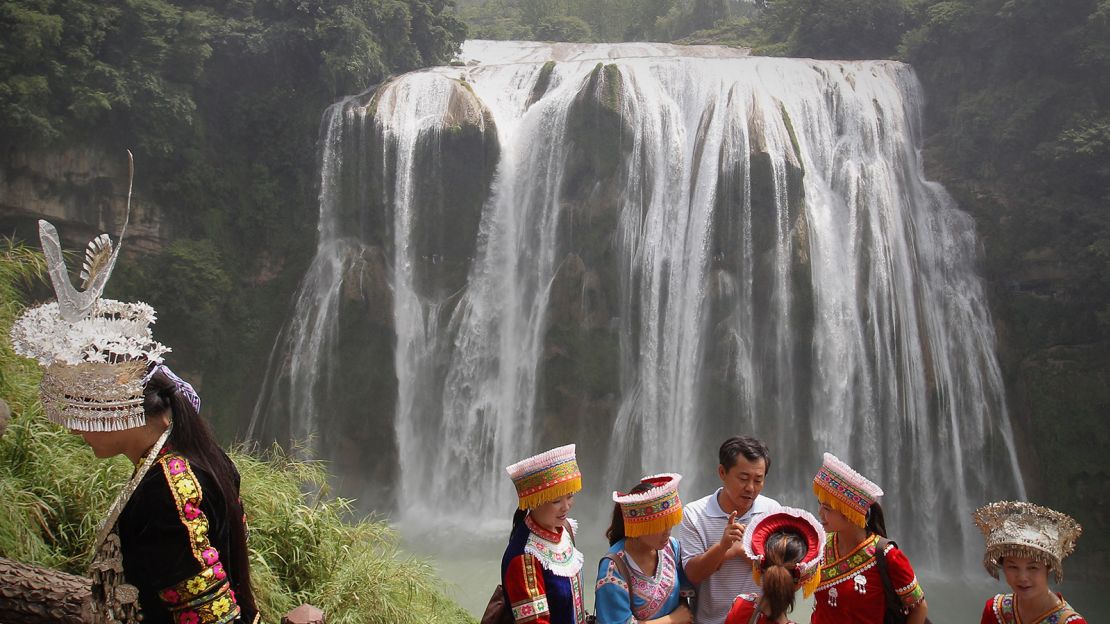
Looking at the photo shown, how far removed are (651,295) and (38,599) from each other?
10321mm

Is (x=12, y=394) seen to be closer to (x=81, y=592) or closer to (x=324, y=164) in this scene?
(x=81, y=592)

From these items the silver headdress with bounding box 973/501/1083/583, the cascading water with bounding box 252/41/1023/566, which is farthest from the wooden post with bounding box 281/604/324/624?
the cascading water with bounding box 252/41/1023/566

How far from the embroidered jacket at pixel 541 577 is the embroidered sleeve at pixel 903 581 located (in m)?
1.19

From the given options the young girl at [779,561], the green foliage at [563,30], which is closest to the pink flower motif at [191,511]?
the young girl at [779,561]

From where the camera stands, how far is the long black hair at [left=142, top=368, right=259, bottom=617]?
2.54m

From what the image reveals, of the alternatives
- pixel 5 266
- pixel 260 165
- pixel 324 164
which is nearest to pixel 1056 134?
pixel 324 164

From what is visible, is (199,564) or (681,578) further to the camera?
(681,578)

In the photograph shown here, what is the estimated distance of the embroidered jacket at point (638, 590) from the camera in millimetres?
3113

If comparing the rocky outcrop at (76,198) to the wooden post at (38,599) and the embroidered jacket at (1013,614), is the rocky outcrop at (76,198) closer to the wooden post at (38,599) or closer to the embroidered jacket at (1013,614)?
the wooden post at (38,599)

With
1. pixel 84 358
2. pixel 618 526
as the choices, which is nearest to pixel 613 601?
pixel 618 526

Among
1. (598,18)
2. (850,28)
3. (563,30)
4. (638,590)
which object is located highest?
(598,18)

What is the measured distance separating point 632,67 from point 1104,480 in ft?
31.2

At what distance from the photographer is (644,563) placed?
3.22 m

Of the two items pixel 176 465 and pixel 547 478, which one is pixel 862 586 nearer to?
pixel 547 478
